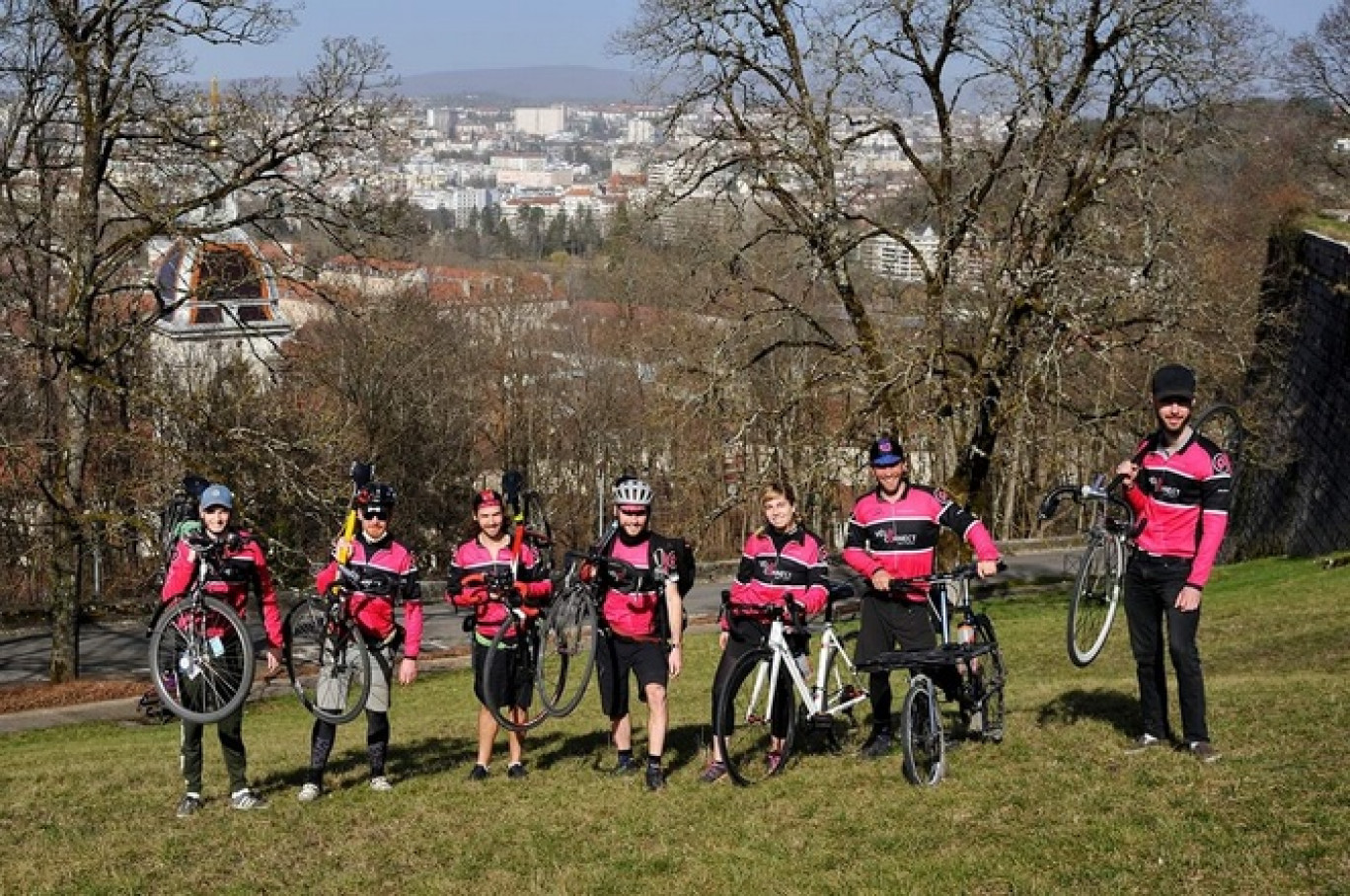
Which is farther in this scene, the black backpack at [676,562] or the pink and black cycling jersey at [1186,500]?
the black backpack at [676,562]

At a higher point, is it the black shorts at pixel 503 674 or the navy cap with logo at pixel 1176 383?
the navy cap with logo at pixel 1176 383

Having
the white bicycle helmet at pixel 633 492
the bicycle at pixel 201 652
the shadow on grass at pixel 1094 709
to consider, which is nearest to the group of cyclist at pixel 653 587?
the white bicycle helmet at pixel 633 492

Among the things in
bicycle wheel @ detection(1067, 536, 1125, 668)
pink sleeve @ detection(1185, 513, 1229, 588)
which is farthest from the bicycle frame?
pink sleeve @ detection(1185, 513, 1229, 588)

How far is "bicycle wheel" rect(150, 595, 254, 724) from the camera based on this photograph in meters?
10.0

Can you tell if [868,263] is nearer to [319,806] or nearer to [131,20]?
[131,20]

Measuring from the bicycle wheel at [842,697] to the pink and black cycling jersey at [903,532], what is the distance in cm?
58

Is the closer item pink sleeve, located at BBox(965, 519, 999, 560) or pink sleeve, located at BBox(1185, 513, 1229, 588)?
pink sleeve, located at BBox(1185, 513, 1229, 588)

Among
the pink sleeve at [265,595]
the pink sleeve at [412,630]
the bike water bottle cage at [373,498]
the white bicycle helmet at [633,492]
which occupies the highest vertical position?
the white bicycle helmet at [633,492]

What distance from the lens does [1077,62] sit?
24.8 m

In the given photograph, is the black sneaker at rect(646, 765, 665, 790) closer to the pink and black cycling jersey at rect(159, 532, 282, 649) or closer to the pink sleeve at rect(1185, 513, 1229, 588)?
the pink and black cycling jersey at rect(159, 532, 282, 649)

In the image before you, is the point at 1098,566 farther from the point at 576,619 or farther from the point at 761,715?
the point at 576,619

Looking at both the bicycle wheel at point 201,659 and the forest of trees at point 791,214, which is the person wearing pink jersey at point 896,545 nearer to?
the bicycle wheel at point 201,659

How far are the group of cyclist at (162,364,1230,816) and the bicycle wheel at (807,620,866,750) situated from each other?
0.16 m

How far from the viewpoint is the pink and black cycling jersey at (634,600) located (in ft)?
34.0
